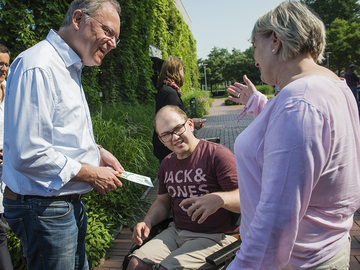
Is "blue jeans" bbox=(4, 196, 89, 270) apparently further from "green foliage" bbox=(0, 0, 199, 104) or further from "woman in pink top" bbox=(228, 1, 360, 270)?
"green foliage" bbox=(0, 0, 199, 104)

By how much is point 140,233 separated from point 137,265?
21 cm

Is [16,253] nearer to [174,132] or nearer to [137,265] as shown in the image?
[137,265]

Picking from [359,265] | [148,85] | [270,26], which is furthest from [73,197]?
[148,85]

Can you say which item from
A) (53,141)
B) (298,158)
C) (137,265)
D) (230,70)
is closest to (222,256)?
(137,265)

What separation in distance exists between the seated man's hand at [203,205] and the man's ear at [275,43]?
3.09ft

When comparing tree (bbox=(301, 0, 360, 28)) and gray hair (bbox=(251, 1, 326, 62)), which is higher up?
tree (bbox=(301, 0, 360, 28))

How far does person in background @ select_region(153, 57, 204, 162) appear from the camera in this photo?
3.50 m

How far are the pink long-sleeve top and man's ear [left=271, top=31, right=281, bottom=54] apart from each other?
19 cm

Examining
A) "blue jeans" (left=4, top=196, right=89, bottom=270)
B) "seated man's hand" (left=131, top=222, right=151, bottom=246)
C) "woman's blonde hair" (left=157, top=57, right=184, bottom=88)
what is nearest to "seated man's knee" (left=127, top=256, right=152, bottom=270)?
"seated man's hand" (left=131, top=222, right=151, bottom=246)

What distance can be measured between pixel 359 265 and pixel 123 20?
8361mm

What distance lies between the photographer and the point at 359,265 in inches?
104

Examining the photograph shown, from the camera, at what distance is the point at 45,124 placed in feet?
4.69

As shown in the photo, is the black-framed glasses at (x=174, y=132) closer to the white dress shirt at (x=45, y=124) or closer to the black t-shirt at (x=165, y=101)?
the white dress shirt at (x=45, y=124)

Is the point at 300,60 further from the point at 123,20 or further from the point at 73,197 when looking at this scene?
the point at 123,20
